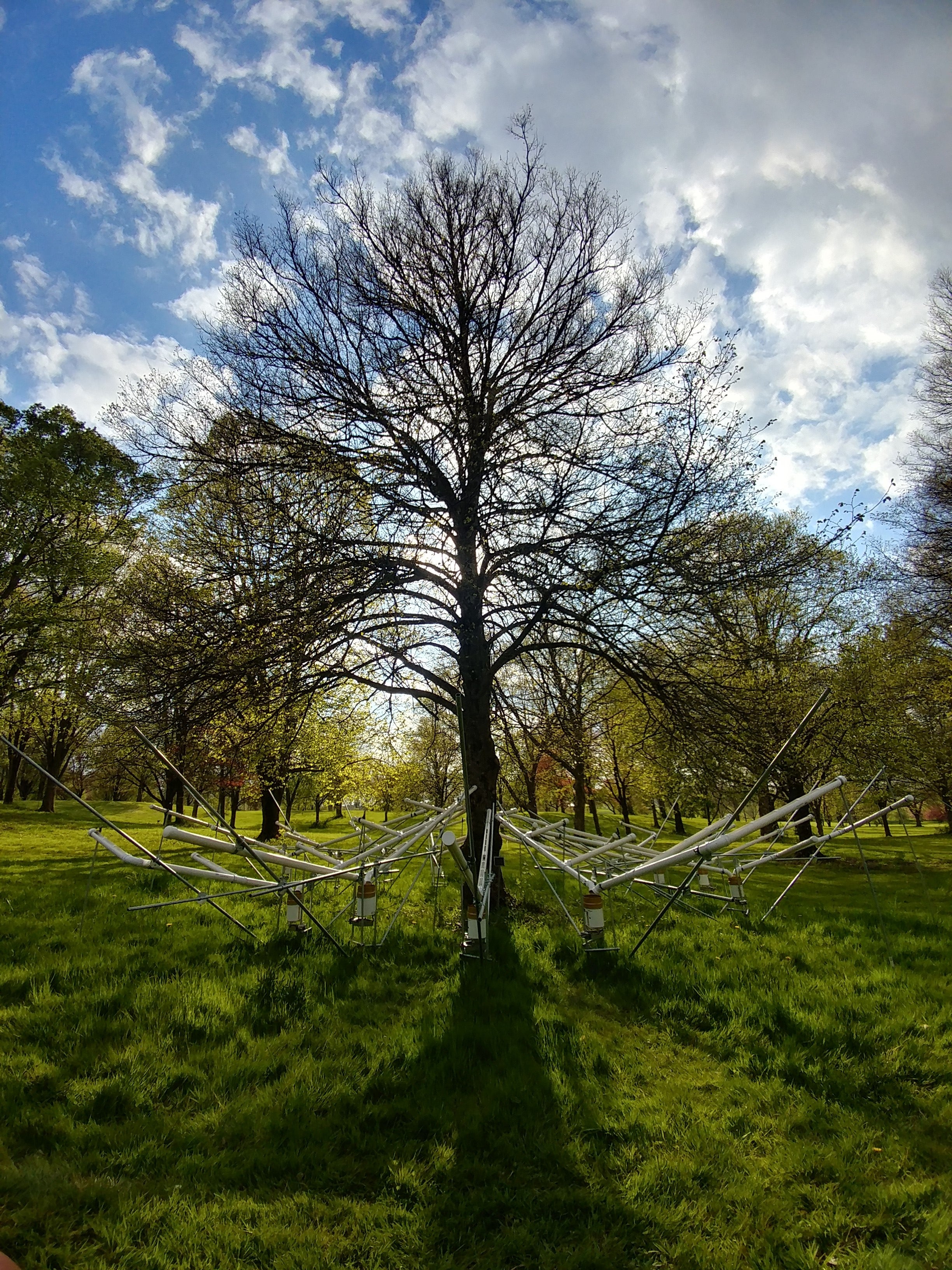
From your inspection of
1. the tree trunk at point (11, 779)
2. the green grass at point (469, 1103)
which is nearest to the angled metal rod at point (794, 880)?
the green grass at point (469, 1103)

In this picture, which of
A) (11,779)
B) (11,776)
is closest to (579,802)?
(11,779)

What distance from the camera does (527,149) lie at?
24.7 feet

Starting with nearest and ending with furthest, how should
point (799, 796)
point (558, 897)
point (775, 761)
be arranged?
point (775, 761), point (558, 897), point (799, 796)

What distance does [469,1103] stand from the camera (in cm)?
389

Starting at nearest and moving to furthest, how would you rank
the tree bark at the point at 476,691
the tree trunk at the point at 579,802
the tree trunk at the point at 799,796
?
the tree bark at the point at 476,691
the tree trunk at the point at 799,796
the tree trunk at the point at 579,802

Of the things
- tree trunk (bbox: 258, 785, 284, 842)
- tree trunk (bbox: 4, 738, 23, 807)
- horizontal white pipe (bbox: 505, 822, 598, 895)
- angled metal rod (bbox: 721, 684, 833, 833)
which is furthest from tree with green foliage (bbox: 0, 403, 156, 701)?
angled metal rod (bbox: 721, 684, 833, 833)

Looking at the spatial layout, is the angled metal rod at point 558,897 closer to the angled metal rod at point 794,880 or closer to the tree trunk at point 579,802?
the angled metal rod at point 794,880

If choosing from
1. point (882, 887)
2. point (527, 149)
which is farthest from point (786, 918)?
point (527, 149)

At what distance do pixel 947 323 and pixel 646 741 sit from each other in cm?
1269

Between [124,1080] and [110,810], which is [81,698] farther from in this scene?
[110,810]

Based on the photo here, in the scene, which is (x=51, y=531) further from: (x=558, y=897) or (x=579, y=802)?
(x=579, y=802)

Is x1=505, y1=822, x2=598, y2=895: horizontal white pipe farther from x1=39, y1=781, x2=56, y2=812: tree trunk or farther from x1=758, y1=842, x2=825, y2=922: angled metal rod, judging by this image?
x1=39, y1=781, x2=56, y2=812: tree trunk

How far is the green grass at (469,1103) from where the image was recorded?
2873 mm

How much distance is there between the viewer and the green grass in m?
2.87
